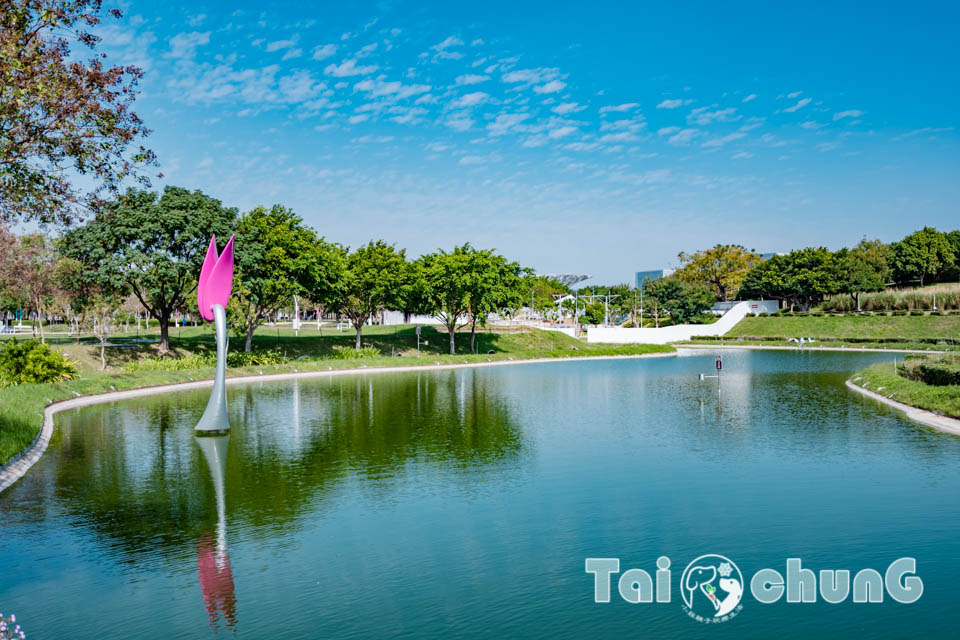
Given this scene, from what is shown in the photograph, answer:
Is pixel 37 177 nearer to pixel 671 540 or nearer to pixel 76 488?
pixel 76 488

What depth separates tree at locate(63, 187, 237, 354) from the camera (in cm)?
4353

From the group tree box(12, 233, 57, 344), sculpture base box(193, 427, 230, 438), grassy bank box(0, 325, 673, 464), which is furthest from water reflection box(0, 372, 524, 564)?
tree box(12, 233, 57, 344)

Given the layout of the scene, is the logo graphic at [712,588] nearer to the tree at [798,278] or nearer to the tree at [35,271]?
the tree at [35,271]

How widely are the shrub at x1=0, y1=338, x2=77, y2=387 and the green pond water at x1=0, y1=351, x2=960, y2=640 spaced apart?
7304 mm

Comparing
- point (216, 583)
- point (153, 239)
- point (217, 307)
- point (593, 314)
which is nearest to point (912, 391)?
point (217, 307)

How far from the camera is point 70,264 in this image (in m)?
44.2

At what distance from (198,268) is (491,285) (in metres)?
25.4

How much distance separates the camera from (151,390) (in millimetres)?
34500

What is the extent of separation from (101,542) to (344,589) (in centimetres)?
512

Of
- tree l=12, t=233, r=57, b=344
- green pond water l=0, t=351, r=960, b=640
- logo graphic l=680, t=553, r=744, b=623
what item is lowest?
logo graphic l=680, t=553, r=744, b=623

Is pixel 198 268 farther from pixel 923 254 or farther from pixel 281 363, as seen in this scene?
pixel 923 254

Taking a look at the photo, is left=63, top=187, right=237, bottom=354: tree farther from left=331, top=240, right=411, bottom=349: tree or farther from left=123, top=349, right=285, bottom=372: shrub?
left=331, top=240, right=411, bottom=349: tree

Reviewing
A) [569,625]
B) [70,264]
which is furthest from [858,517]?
[70,264]

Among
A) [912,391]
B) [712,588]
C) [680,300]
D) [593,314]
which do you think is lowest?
[712,588]
